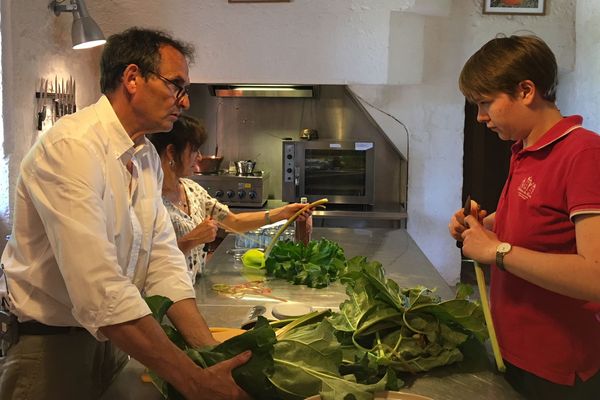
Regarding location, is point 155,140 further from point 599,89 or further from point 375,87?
point 599,89

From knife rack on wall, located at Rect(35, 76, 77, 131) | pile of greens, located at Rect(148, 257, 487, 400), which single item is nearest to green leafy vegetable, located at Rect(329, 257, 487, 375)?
pile of greens, located at Rect(148, 257, 487, 400)

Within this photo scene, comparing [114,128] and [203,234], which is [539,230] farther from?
[203,234]

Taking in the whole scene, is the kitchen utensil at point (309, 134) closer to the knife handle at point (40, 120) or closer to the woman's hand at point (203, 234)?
the knife handle at point (40, 120)

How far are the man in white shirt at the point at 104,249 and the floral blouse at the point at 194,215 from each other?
657 millimetres

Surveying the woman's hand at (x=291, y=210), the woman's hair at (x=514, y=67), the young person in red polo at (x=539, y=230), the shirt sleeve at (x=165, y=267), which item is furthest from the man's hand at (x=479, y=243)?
the woman's hand at (x=291, y=210)

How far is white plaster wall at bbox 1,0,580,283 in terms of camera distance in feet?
14.8

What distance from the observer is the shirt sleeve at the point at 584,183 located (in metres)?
1.22

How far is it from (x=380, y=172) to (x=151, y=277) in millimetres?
3601

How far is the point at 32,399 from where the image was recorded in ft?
4.74

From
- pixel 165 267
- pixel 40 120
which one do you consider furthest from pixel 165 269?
pixel 40 120

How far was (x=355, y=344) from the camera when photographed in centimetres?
134

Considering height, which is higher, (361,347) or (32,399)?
(361,347)

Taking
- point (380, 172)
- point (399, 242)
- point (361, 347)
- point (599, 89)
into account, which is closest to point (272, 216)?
point (399, 242)

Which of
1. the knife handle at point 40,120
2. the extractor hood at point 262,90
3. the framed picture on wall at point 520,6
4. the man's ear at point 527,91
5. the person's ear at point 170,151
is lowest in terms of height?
the person's ear at point 170,151
